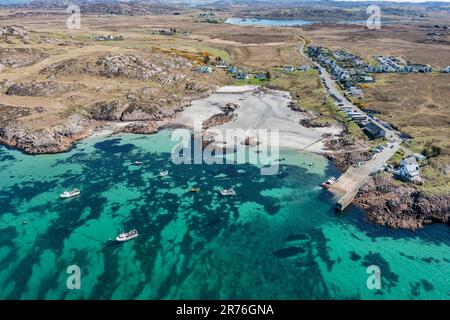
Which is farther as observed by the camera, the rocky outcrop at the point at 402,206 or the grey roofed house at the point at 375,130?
the grey roofed house at the point at 375,130

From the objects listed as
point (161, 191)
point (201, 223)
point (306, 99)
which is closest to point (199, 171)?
point (161, 191)

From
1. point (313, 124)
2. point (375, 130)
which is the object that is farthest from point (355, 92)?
point (375, 130)

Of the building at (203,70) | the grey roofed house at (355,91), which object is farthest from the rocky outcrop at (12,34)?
the grey roofed house at (355,91)

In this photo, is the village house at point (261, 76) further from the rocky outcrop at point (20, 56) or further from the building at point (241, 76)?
the rocky outcrop at point (20, 56)

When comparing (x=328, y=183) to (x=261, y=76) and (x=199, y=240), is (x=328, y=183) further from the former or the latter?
(x=261, y=76)

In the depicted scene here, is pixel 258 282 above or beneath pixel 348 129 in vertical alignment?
beneath

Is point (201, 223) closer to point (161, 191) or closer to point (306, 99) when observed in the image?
point (161, 191)
